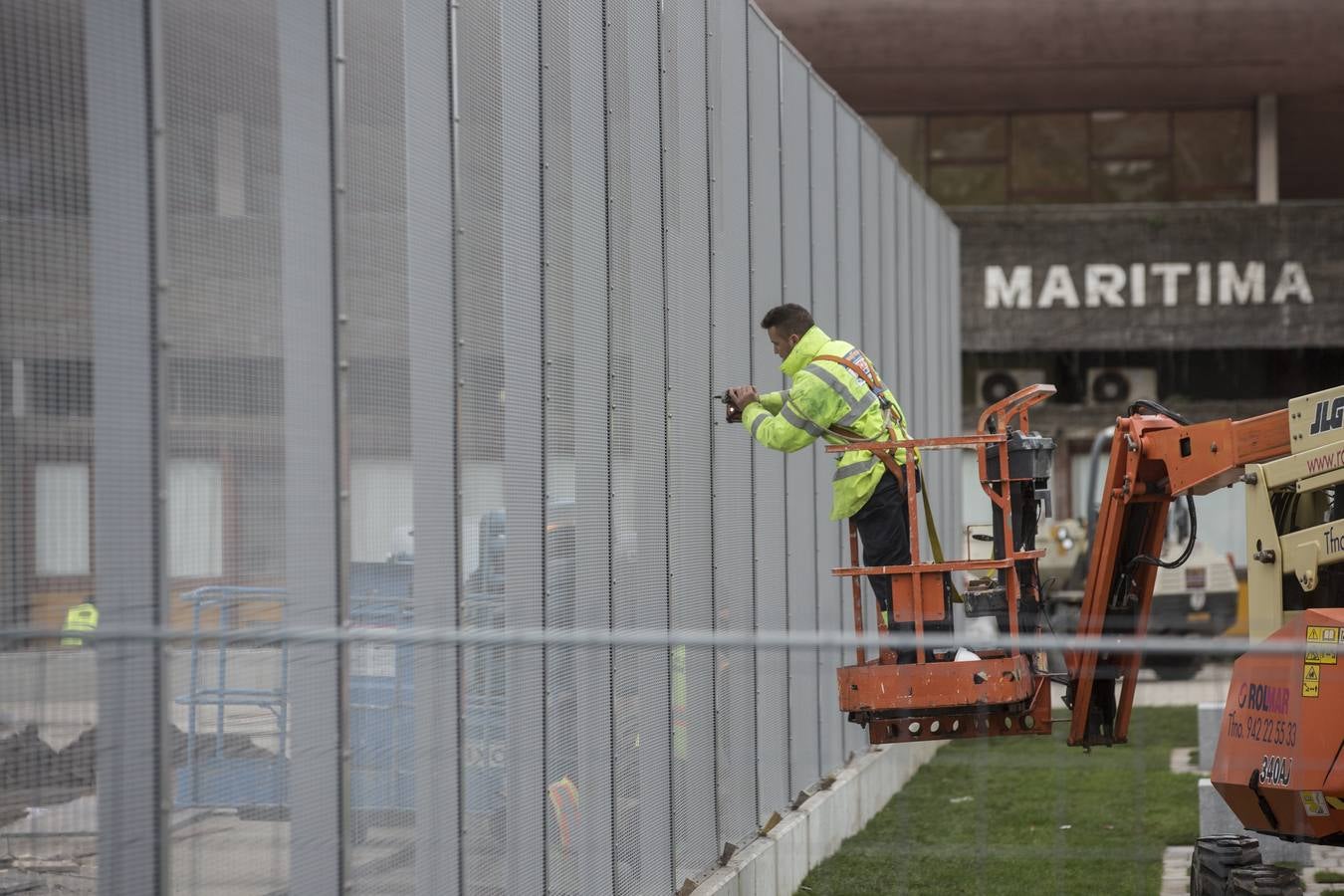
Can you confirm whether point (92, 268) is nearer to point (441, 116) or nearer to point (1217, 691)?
point (441, 116)

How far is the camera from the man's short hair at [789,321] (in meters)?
8.48

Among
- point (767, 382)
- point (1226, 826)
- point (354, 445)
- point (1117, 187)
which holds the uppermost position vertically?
point (1117, 187)

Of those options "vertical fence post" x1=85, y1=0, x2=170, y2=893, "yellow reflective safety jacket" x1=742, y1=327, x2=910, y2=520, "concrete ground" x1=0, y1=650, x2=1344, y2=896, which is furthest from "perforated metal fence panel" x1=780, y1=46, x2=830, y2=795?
"vertical fence post" x1=85, y1=0, x2=170, y2=893

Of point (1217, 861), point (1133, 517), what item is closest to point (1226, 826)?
point (1217, 861)

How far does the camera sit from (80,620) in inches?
167

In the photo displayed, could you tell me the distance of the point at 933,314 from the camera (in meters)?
18.2

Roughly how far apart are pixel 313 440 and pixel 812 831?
20.6 ft

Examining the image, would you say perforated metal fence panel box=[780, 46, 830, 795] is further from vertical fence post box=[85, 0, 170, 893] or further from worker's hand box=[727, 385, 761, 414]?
vertical fence post box=[85, 0, 170, 893]

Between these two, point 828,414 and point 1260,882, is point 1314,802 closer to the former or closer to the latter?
point 1260,882

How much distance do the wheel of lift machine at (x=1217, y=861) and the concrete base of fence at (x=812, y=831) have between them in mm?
1694

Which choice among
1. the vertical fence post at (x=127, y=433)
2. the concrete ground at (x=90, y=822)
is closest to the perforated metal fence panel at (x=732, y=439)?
the concrete ground at (x=90, y=822)

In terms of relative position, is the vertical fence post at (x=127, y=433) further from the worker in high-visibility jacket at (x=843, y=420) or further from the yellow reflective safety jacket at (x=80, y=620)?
the worker in high-visibility jacket at (x=843, y=420)

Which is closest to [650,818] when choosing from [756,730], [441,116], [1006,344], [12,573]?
[756,730]

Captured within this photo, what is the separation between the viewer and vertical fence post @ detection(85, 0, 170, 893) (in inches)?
168
